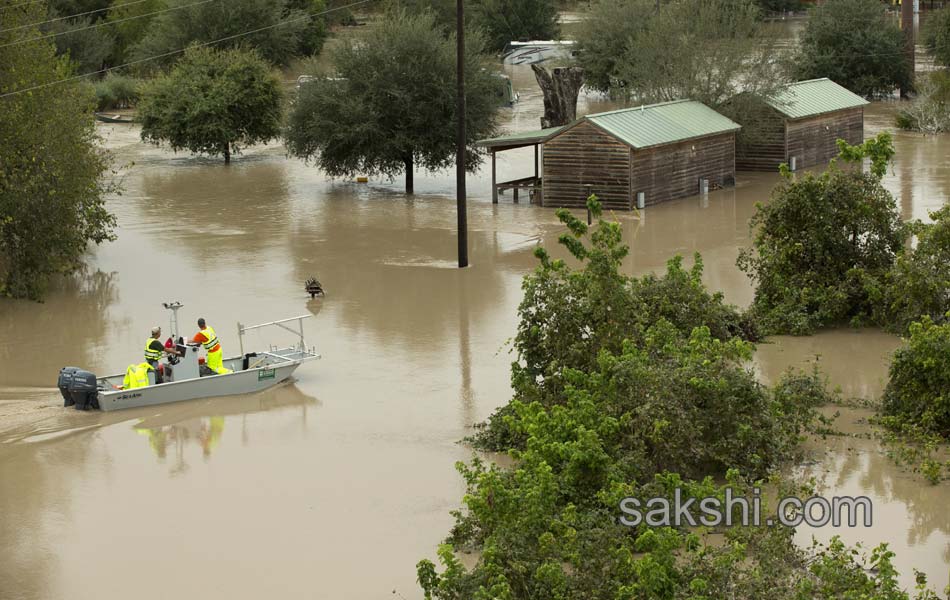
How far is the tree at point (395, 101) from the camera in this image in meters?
37.8

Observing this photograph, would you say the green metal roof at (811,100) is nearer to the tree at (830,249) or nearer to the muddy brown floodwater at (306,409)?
the muddy brown floodwater at (306,409)

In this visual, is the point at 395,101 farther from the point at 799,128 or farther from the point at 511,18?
the point at 511,18

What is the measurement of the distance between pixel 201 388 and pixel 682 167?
19700 millimetres

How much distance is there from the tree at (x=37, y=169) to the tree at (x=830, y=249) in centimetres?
1321

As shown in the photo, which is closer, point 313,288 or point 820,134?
point 313,288

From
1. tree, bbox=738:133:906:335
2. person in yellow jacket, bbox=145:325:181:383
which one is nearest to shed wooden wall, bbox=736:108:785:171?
tree, bbox=738:133:906:335

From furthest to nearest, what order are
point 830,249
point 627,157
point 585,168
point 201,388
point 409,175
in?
1. point 409,175
2. point 585,168
3. point 627,157
4. point 830,249
5. point 201,388

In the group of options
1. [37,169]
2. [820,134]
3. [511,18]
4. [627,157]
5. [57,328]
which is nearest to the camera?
[57,328]

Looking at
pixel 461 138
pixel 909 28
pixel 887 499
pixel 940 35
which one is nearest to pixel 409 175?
pixel 461 138

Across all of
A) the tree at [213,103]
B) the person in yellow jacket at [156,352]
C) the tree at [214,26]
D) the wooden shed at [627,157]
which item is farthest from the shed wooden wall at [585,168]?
the tree at [214,26]

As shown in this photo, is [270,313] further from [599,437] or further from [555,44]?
[555,44]

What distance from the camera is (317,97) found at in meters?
38.6

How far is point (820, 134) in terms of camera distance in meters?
42.5

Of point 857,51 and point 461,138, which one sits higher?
point 857,51
